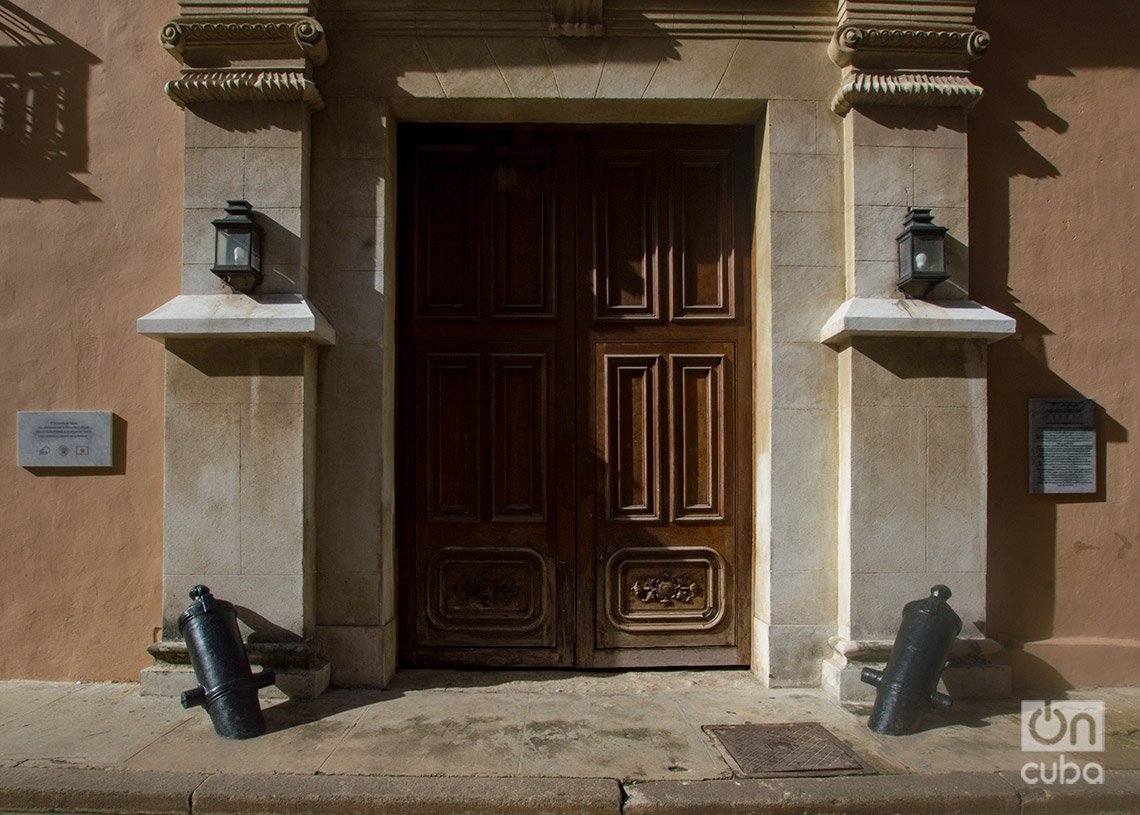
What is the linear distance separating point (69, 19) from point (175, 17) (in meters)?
0.86

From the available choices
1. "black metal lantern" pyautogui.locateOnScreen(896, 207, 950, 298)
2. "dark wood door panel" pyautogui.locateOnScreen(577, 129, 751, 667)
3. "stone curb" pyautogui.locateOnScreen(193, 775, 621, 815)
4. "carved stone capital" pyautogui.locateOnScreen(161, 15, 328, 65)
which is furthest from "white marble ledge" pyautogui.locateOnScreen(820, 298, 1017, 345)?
"carved stone capital" pyautogui.locateOnScreen(161, 15, 328, 65)

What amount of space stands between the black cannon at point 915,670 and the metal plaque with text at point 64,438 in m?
5.12

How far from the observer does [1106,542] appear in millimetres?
5547

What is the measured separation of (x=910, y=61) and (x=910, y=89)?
0.23 meters

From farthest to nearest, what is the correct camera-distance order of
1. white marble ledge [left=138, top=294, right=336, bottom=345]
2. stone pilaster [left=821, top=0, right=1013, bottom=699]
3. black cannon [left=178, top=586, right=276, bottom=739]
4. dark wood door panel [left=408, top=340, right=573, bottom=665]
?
dark wood door panel [left=408, top=340, right=573, bottom=665] < stone pilaster [left=821, top=0, right=1013, bottom=699] < white marble ledge [left=138, top=294, right=336, bottom=345] < black cannon [left=178, top=586, right=276, bottom=739]

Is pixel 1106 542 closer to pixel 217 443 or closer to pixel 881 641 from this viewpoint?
pixel 881 641

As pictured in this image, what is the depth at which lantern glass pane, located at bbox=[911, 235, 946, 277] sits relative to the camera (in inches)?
202

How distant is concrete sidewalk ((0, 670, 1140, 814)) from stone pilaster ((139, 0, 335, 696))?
587 millimetres

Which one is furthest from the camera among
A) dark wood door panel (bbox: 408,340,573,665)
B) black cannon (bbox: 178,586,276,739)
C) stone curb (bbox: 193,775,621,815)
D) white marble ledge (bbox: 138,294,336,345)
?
dark wood door panel (bbox: 408,340,573,665)

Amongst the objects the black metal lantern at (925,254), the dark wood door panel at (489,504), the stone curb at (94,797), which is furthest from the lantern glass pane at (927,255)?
the stone curb at (94,797)

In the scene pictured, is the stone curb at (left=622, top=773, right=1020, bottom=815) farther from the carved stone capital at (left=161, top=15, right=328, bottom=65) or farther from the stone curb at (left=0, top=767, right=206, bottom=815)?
the carved stone capital at (left=161, top=15, right=328, bottom=65)

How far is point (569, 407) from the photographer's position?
19.3 feet

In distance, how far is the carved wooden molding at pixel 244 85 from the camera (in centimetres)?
530

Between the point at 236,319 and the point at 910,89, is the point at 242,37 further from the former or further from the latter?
the point at 910,89
